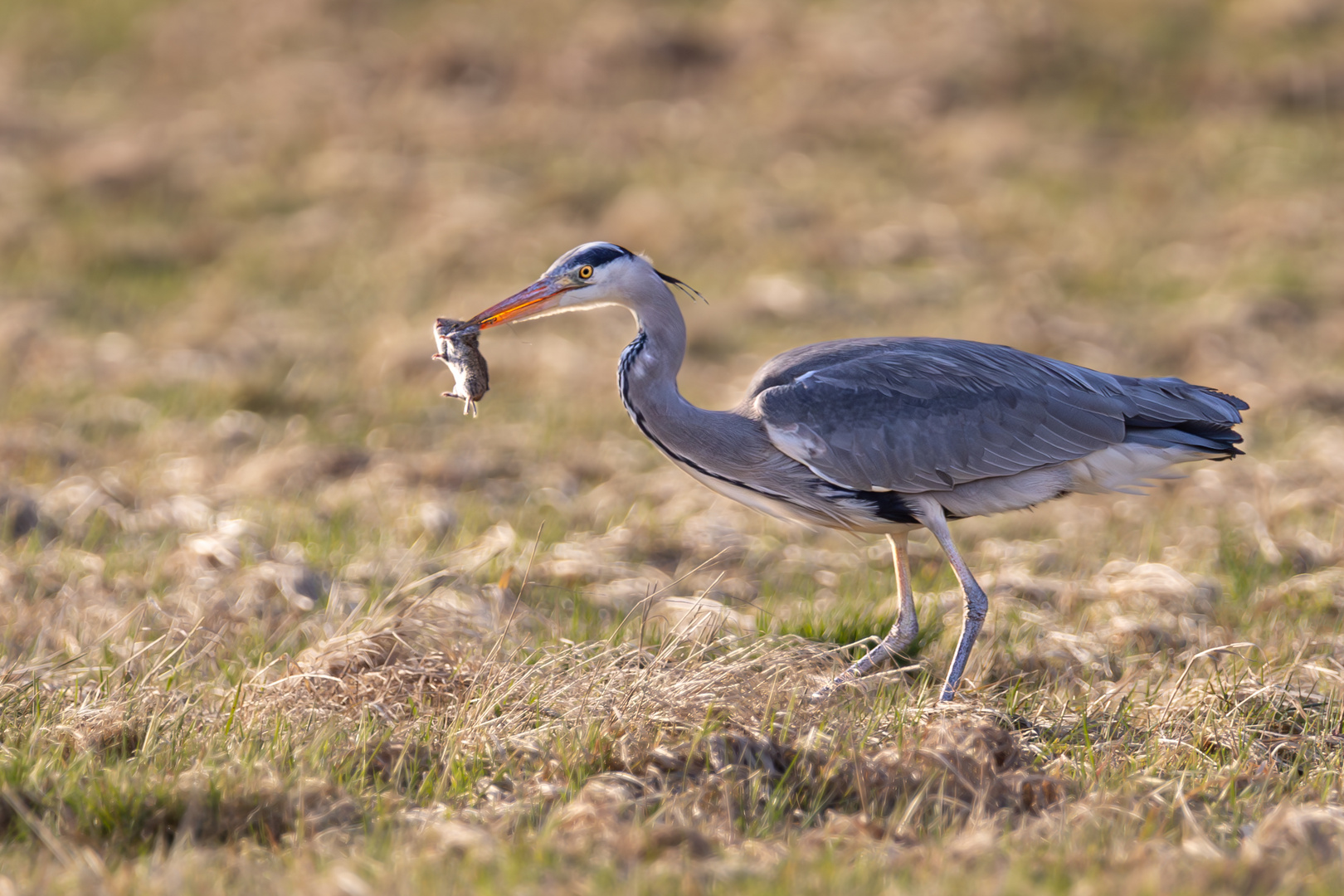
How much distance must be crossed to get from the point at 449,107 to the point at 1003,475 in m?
14.0

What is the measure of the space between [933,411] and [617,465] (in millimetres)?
3817

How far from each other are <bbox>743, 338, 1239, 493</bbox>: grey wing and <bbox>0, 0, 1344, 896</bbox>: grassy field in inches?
27.2

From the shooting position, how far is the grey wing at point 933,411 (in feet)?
17.1

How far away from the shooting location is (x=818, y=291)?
42.0 feet

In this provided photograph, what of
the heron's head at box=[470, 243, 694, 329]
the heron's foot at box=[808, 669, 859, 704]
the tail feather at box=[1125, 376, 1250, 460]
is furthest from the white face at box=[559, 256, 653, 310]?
the tail feather at box=[1125, 376, 1250, 460]

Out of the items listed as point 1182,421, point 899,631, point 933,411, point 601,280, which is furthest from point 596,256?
point 1182,421

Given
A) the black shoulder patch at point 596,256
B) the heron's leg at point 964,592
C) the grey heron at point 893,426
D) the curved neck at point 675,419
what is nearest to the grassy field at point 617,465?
the heron's leg at point 964,592

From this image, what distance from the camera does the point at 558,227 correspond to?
48.6 ft

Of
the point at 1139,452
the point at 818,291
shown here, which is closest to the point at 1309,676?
the point at 1139,452

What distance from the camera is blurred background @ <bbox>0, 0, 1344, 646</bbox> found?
8.18 m

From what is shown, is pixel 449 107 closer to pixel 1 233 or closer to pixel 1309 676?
pixel 1 233

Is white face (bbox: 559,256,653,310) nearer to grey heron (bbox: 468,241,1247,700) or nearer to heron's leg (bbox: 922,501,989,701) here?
grey heron (bbox: 468,241,1247,700)

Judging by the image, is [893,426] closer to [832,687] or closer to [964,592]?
[964,592]

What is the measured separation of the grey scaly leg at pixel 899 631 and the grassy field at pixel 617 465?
0.41ft
